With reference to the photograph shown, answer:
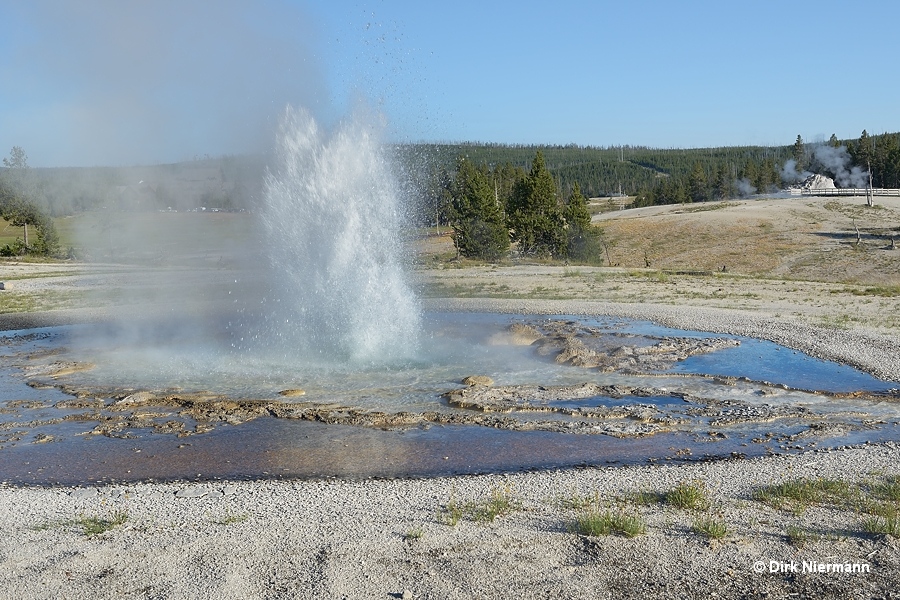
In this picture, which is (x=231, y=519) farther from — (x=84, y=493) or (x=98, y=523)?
(x=84, y=493)

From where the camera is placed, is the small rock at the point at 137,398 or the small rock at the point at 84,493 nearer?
the small rock at the point at 84,493

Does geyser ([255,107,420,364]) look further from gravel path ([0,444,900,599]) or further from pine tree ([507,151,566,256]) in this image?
pine tree ([507,151,566,256])

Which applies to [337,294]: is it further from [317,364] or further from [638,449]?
[638,449]

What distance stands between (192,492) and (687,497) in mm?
5697

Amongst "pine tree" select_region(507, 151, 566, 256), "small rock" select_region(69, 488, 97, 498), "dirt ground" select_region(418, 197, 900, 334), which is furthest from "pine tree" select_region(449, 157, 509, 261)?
"small rock" select_region(69, 488, 97, 498)

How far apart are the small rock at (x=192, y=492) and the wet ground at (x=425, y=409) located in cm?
74

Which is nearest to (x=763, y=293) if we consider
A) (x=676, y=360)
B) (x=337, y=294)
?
(x=676, y=360)

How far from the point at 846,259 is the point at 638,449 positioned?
43160mm

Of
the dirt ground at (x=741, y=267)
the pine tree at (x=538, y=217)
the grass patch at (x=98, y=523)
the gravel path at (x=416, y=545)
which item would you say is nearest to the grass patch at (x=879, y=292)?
the dirt ground at (x=741, y=267)

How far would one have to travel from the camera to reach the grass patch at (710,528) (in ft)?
24.3

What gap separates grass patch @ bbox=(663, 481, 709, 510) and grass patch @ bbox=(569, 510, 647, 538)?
705 millimetres

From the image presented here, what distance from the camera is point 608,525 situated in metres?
7.62

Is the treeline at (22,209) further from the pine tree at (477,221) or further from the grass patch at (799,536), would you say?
the grass patch at (799,536)

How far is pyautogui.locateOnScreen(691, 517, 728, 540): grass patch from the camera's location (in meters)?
7.41
